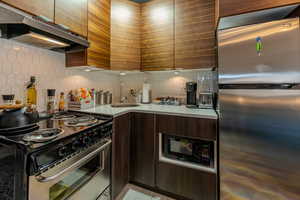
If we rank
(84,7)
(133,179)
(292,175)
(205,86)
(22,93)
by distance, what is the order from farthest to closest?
(205,86) → (133,179) → (84,7) → (22,93) → (292,175)

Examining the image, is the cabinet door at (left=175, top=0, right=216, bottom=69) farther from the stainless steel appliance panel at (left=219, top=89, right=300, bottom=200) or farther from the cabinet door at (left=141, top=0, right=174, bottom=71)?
the stainless steel appliance panel at (left=219, top=89, right=300, bottom=200)

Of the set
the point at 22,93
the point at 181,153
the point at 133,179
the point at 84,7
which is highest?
the point at 84,7

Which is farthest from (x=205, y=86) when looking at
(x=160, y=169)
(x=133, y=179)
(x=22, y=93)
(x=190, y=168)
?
(x=22, y=93)

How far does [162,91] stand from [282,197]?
1.62m

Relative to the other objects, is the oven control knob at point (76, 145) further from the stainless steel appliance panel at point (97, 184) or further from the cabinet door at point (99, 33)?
the cabinet door at point (99, 33)

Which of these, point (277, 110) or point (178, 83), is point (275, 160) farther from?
point (178, 83)

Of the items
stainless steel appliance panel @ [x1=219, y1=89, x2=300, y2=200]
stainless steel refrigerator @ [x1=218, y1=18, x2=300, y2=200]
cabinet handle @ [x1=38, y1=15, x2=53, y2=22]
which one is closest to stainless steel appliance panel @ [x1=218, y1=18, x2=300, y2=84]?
stainless steel refrigerator @ [x1=218, y1=18, x2=300, y2=200]

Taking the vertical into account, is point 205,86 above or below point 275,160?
above

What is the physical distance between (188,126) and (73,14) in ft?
5.00

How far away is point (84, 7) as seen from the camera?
1.44m

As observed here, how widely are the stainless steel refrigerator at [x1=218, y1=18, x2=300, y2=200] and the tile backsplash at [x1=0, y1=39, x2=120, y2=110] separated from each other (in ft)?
5.34

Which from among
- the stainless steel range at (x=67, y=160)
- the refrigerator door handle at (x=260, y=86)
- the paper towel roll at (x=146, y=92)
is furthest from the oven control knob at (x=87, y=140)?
the paper towel roll at (x=146, y=92)

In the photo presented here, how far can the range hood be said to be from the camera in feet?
2.87

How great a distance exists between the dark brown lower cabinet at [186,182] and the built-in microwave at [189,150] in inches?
3.4
